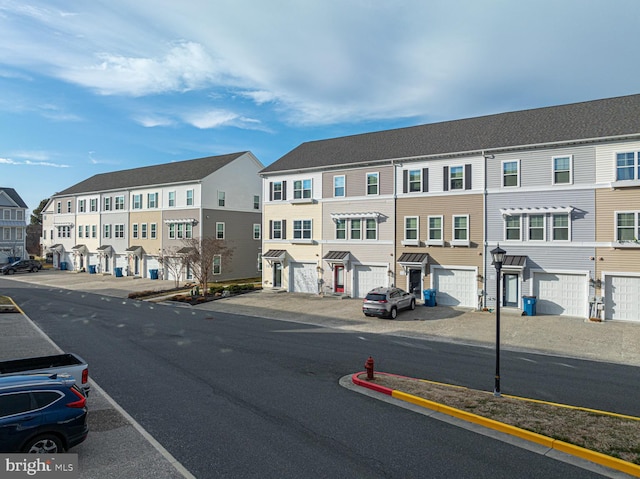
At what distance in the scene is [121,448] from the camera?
8.65m

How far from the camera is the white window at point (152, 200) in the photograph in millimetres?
49031

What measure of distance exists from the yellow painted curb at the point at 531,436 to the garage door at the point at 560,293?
60.2ft

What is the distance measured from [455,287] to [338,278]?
30.3 ft

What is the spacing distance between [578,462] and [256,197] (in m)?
45.0

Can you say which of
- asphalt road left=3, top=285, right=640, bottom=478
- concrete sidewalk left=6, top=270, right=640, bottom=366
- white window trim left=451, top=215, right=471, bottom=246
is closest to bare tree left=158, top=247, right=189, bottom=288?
concrete sidewalk left=6, top=270, right=640, bottom=366

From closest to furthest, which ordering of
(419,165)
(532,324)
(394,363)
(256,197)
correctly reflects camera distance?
(394,363) < (532,324) < (419,165) < (256,197)

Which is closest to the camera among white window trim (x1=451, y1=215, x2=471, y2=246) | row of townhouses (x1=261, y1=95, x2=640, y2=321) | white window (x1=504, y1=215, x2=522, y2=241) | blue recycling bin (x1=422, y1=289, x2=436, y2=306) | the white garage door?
the white garage door

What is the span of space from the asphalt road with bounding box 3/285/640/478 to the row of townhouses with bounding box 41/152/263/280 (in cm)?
2290

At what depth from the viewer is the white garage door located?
23594mm

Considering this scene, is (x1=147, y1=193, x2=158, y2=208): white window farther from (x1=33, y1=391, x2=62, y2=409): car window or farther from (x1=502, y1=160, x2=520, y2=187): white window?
(x1=33, y1=391, x2=62, y2=409): car window

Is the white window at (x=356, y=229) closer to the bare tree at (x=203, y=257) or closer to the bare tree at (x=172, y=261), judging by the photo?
the bare tree at (x=203, y=257)

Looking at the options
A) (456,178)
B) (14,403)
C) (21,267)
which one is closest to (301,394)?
(14,403)

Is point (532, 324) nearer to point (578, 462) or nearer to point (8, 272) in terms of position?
point (578, 462)

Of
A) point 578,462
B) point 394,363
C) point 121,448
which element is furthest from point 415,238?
point 121,448
